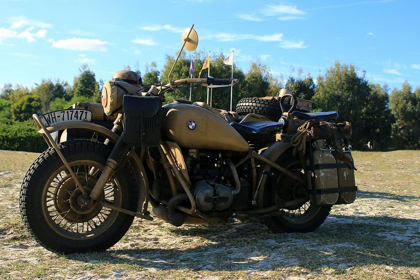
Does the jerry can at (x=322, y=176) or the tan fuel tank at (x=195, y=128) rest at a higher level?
the tan fuel tank at (x=195, y=128)

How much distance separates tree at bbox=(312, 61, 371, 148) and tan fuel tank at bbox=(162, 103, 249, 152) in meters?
32.7

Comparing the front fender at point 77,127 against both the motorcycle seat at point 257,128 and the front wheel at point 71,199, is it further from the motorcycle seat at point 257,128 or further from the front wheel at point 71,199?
the motorcycle seat at point 257,128

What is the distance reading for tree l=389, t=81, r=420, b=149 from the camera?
1479 inches

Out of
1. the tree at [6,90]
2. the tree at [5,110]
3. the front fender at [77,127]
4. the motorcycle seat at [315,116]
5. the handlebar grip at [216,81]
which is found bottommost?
the front fender at [77,127]

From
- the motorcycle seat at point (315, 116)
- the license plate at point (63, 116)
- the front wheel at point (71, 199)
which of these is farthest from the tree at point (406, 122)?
the front wheel at point (71, 199)

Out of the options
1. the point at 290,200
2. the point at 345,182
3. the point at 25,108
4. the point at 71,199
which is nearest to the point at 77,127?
the point at 71,199

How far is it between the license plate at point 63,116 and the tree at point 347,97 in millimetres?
33049

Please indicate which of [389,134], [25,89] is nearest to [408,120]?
[389,134]

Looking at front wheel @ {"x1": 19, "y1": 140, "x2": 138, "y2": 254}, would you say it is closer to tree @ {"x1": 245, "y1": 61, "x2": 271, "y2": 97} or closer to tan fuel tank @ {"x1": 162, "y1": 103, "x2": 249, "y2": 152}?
tan fuel tank @ {"x1": 162, "y1": 103, "x2": 249, "y2": 152}

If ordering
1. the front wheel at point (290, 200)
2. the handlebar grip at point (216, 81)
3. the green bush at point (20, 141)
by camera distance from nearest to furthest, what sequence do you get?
the handlebar grip at point (216, 81), the front wheel at point (290, 200), the green bush at point (20, 141)

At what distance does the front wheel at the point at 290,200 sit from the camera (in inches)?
192

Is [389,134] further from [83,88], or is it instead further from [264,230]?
[264,230]

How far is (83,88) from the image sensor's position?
4062 centimetres

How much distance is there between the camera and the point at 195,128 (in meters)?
4.20
